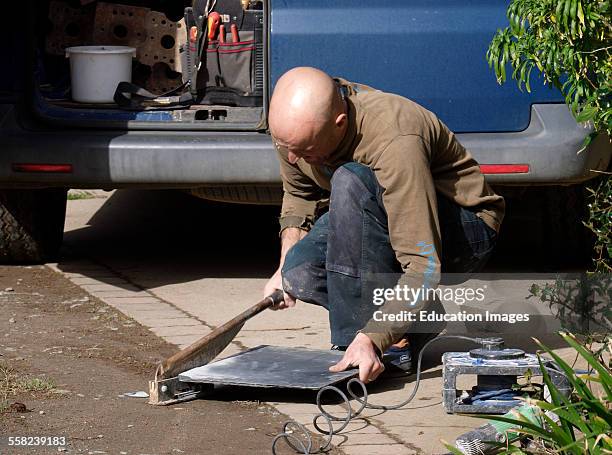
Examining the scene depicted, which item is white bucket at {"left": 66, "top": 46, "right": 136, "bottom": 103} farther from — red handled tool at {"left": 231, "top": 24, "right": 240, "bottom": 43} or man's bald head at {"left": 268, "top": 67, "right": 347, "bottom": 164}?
man's bald head at {"left": 268, "top": 67, "right": 347, "bottom": 164}

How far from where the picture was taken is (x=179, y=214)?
A: 7395 mm

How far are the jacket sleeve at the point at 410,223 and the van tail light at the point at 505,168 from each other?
4.30 ft

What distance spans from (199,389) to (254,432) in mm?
427

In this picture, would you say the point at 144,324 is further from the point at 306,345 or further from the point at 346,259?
the point at 346,259

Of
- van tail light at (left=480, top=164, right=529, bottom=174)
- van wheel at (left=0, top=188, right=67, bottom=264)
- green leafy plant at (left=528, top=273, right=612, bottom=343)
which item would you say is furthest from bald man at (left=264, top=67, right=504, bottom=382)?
van wheel at (left=0, top=188, right=67, bottom=264)

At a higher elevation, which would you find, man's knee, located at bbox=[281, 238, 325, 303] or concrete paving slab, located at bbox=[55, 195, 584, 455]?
man's knee, located at bbox=[281, 238, 325, 303]

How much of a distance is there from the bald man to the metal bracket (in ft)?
1.51

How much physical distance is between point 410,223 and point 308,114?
1.48ft

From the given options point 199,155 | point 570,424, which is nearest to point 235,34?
point 199,155

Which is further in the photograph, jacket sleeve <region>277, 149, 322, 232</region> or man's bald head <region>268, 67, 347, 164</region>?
jacket sleeve <region>277, 149, 322, 232</region>

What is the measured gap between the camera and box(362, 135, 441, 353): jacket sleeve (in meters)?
3.64

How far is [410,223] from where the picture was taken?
3.65 m

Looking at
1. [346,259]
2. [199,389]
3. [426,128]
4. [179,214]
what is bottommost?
[179,214]

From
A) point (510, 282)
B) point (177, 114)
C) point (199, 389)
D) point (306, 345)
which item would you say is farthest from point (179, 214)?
point (199, 389)
